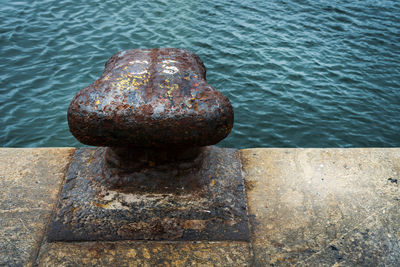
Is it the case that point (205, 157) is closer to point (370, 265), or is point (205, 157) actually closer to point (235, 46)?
point (370, 265)

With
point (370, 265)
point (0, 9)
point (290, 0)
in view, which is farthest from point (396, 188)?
point (0, 9)

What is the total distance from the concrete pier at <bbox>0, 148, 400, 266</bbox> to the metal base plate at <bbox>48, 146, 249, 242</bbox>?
52 mm

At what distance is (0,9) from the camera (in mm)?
7609

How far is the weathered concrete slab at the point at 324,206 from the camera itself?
2.04 m

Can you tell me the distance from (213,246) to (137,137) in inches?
27.8

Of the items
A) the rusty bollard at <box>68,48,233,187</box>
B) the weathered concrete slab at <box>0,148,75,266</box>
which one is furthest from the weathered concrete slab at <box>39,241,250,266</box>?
the rusty bollard at <box>68,48,233,187</box>

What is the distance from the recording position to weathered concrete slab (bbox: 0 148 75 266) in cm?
203

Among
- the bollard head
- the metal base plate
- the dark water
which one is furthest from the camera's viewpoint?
the dark water

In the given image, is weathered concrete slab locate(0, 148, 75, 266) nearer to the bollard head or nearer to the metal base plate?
the metal base plate

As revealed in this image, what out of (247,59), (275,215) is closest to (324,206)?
(275,215)

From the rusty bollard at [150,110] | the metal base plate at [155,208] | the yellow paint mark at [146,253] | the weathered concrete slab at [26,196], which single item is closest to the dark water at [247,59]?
the weathered concrete slab at [26,196]

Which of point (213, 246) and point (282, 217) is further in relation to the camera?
point (282, 217)

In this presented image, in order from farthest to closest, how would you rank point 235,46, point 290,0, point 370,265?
1. point 290,0
2. point 235,46
3. point 370,265

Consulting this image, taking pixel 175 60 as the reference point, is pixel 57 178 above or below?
below
